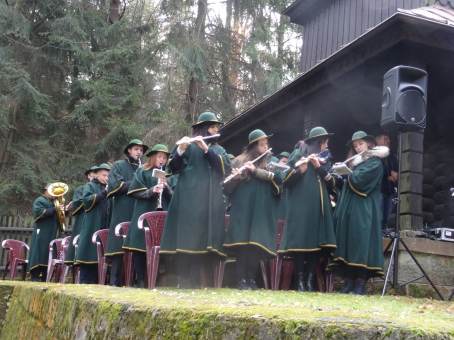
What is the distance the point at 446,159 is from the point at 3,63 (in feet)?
A: 41.7

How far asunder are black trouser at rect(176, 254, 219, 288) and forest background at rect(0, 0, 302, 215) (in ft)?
38.3

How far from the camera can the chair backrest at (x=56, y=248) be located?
10.7m

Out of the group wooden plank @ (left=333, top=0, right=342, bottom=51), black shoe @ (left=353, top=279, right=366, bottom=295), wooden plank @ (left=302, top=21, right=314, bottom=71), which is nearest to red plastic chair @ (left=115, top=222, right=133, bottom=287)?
black shoe @ (left=353, top=279, right=366, bottom=295)

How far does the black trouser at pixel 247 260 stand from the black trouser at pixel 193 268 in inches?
11.4

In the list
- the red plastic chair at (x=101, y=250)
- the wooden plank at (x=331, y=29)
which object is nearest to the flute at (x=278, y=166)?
the red plastic chair at (x=101, y=250)

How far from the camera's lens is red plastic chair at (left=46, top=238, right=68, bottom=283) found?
10480mm

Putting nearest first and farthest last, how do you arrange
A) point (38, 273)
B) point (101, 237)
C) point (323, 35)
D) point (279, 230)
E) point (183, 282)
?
point (183, 282) → point (279, 230) → point (101, 237) → point (38, 273) → point (323, 35)

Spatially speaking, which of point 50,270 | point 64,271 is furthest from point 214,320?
point 50,270

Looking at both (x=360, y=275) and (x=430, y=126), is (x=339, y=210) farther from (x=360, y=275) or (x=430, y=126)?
(x=430, y=126)

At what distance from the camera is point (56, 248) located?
10922 millimetres

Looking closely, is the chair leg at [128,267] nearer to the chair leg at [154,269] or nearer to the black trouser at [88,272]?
the chair leg at [154,269]

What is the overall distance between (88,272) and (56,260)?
1731 millimetres

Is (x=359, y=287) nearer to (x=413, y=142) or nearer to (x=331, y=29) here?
(x=413, y=142)

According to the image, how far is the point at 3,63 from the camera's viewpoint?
17.5 m
